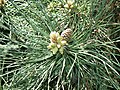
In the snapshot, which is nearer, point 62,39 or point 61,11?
point 62,39

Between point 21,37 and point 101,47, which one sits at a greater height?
point 21,37

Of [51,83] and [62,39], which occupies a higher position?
[62,39]

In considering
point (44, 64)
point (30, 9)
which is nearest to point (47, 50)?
point (44, 64)

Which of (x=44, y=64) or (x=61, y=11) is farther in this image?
(x=61, y=11)

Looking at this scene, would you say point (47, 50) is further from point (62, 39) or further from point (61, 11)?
point (61, 11)

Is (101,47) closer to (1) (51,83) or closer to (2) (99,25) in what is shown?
(2) (99,25)

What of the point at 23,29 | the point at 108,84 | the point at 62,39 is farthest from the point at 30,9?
the point at 108,84

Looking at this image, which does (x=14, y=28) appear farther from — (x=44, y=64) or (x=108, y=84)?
(x=108, y=84)

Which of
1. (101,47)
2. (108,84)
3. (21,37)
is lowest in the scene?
(108,84)

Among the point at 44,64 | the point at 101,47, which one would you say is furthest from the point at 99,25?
the point at 44,64
